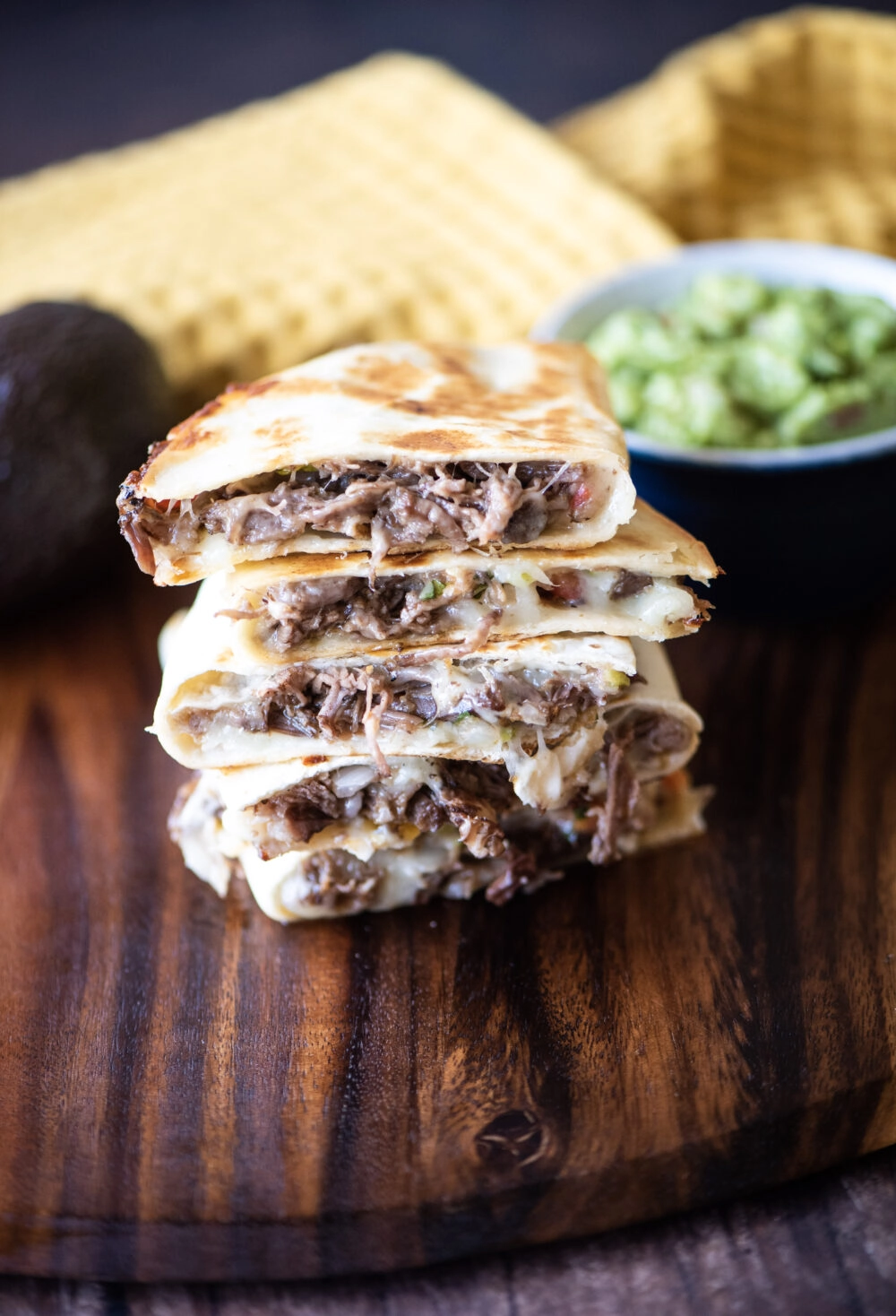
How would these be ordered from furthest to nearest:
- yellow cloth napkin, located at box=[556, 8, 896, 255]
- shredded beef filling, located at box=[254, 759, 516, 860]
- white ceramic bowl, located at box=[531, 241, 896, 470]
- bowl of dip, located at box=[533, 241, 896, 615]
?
1. yellow cloth napkin, located at box=[556, 8, 896, 255]
2. white ceramic bowl, located at box=[531, 241, 896, 470]
3. bowl of dip, located at box=[533, 241, 896, 615]
4. shredded beef filling, located at box=[254, 759, 516, 860]

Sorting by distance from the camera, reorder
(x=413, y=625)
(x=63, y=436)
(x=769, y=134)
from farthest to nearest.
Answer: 1. (x=769, y=134)
2. (x=63, y=436)
3. (x=413, y=625)

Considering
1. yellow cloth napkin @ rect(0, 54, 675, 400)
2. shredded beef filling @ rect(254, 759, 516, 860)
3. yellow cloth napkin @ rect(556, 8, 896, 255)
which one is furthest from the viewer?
yellow cloth napkin @ rect(556, 8, 896, 255)

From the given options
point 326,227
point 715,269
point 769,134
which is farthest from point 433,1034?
point 769,134

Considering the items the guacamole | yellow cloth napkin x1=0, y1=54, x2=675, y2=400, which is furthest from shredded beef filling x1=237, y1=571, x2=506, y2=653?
yellow cloth napkin x1=0, y1=54, x2=675, y2=400

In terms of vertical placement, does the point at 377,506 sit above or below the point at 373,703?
above

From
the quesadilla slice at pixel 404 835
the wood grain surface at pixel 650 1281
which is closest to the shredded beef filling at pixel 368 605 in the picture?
the quesadilla slice at pixel 404 835

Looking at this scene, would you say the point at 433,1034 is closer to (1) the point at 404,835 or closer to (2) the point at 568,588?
(1) the point at 404,835

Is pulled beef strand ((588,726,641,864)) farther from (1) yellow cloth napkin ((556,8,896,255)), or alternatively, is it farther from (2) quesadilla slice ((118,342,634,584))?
(1) yellow cloth napkin ((556,8,896,255))

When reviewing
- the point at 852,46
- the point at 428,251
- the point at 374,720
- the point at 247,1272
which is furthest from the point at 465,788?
the point at 852,46
